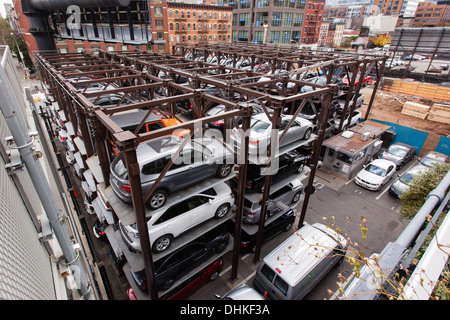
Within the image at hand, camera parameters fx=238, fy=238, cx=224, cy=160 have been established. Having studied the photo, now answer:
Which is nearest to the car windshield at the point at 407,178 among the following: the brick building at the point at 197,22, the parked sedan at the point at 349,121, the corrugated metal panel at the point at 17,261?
the parked sedan at the point at 349,121

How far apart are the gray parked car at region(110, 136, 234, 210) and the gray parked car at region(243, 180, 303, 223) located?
2.12 metres

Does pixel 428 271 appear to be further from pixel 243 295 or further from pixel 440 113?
pixel 440 113

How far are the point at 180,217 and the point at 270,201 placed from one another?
13.0 ft

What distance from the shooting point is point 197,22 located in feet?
160

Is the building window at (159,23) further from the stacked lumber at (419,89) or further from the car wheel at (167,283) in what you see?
the car wheel at (167,283)

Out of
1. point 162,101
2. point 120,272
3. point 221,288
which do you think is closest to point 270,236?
point 221,288

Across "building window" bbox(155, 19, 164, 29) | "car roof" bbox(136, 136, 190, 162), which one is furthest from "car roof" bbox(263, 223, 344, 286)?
"building window" bbox(155, 19, 164, 29)

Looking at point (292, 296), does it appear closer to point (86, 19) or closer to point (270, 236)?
point (270, 236)

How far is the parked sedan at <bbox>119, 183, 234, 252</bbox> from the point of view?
5953 mm

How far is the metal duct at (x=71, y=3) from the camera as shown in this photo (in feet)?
32.9

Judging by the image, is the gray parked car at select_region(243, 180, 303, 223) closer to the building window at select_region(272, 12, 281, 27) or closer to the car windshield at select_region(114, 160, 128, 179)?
the car windshield at select_region(114, 160, 128, 179)

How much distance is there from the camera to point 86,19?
16.3m

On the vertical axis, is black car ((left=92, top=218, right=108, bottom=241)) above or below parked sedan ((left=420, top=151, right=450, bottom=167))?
below

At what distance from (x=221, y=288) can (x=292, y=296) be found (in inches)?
100
